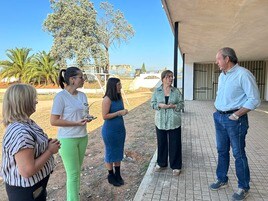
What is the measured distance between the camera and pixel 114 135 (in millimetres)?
3285

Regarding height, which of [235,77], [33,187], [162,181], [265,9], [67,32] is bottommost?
[162,181]

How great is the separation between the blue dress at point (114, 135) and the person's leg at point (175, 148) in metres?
0.70

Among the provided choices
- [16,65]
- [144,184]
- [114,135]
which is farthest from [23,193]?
[16,65]

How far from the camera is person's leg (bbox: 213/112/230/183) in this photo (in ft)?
9.39

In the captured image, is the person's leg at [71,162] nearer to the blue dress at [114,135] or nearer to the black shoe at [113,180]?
the blue dress at [114,135]

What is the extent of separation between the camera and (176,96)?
3486mm

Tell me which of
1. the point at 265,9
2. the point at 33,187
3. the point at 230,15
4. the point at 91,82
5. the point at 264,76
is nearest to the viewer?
the point at 33,187

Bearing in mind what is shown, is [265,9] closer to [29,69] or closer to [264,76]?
[264,76]

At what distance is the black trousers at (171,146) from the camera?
140 inches

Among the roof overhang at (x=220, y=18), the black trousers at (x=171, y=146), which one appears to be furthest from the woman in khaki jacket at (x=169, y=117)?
the roof overhang at (x=220, y=18)

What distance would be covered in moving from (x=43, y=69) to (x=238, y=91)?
97.4 ft

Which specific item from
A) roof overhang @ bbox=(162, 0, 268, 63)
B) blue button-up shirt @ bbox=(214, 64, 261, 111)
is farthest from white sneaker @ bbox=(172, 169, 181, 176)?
roof overhang @ bbox=(162, 0, 268, 63)

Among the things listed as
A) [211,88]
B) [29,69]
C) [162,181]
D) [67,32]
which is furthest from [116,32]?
[162,181]

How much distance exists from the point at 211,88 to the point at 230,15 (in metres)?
11.9
